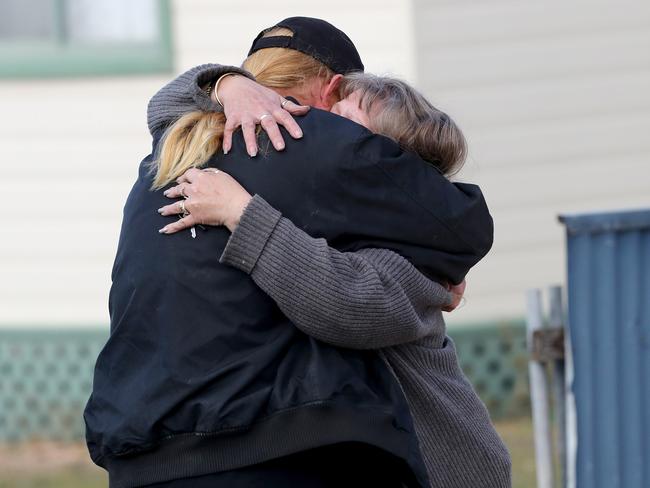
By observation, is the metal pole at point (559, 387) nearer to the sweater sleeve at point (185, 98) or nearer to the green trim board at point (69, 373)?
the sweater sleeve at point (185, 98)

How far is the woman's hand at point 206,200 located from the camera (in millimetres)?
2314

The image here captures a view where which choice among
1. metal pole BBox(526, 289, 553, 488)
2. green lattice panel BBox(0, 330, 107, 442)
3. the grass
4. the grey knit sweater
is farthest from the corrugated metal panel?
green lattice panel BBox(0, 330, 107, 442)

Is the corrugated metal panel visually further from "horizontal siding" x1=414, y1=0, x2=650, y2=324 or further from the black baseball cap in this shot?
"horizontal siding" x1=414, y1=0, x2=650, y2=324

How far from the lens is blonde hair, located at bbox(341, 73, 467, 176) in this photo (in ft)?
8.14

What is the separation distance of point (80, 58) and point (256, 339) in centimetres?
445

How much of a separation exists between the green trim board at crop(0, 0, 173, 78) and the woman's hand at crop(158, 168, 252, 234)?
3.97 meters

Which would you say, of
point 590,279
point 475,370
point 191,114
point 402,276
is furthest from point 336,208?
point 475,370

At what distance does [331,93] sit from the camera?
2650mm

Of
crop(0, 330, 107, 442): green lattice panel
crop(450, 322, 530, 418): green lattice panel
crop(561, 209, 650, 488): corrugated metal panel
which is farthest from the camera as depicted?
crop(0, 330, 107, 442): green lattice panel

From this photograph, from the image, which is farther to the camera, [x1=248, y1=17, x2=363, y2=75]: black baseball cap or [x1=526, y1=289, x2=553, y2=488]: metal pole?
[x1=526, y1=289, x2=553, y2=488]: metal pole

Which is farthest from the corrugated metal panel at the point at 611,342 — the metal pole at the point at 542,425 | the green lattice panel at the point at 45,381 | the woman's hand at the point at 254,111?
the green lattice panel at the point at 45,381

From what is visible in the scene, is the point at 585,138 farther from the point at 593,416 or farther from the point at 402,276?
the point at 402,276

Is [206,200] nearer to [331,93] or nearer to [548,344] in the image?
[331,93]

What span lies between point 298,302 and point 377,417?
0.84ft
